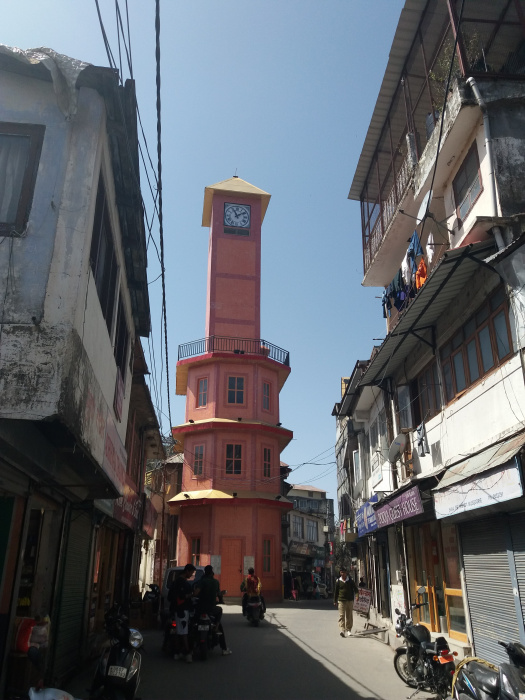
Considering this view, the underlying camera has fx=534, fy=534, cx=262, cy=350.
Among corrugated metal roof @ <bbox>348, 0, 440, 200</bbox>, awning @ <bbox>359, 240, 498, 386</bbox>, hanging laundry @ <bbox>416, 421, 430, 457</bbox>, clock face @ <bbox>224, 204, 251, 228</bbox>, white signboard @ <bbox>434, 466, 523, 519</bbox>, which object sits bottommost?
white signboard @ <bbox>434, 466, 523, 519</bbox>

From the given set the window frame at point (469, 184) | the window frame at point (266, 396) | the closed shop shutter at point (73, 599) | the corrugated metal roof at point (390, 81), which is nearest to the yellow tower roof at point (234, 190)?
the window frame at point (266, 396)

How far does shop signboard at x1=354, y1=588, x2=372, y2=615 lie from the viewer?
1536cm

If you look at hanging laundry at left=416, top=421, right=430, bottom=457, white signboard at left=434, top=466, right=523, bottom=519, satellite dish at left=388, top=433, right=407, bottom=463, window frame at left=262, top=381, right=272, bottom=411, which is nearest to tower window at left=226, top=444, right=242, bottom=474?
window frame at left=262, top=381, right=272, bottom=411

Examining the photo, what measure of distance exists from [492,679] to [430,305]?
683cm

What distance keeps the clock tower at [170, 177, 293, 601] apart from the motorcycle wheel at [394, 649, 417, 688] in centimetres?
1875

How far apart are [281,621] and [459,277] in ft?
42.9

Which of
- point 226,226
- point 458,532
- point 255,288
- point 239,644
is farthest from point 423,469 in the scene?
point 226,226

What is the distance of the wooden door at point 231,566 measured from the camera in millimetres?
26031

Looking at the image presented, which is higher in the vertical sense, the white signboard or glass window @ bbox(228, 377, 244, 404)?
glass window @ bbox(228, 377, 244, 404)

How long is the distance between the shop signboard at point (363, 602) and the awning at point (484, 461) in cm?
686

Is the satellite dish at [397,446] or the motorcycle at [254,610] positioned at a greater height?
the satellite dish at [397,446]

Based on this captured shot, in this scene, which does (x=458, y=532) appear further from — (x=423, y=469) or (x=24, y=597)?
(x=24, y=597)

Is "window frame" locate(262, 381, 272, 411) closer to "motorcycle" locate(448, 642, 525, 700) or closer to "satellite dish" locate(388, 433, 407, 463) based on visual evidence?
"satellite dish" locate(388, 433, 407, 463)

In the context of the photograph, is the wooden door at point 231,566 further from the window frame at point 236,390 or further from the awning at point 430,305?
the awning at point 430,305
